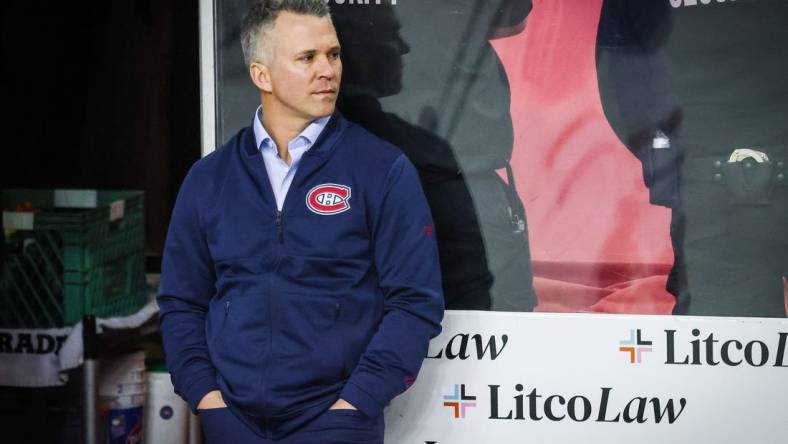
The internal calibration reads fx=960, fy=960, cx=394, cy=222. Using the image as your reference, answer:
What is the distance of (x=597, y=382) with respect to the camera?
306 cm

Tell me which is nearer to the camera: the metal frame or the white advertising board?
the white advertising board

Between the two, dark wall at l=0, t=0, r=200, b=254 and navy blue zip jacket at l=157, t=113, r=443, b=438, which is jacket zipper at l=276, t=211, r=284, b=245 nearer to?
navy blue zip jacket at l=157, t=113, r=443, b=438

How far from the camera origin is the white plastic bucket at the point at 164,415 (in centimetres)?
403

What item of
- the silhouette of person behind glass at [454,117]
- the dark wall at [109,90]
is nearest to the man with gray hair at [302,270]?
the silhouette of person behind glass at [454,117]

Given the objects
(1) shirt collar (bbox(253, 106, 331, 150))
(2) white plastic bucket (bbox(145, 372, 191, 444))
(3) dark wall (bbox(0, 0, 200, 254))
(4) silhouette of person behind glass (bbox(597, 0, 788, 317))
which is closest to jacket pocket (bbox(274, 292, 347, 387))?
(1) shirt collar (bbox(253, 106, 331, 150))

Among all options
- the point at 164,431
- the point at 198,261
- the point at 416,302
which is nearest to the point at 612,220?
the point at 416,302

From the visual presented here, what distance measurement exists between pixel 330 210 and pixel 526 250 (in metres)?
0.79

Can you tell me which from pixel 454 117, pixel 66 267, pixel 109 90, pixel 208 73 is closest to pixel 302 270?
pixel 454 117

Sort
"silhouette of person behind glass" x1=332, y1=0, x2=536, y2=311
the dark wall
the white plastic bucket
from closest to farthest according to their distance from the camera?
"silhouette of person behind glass" x1=332, y1=0, x2=536, y2=311
the white plastic bucket
the dark wall

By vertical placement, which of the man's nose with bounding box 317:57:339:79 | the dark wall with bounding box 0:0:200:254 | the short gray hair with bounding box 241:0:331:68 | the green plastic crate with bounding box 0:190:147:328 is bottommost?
the green plastic crate with bounding box 0:190:147:328

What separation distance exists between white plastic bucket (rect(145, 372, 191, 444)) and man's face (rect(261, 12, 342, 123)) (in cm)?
181

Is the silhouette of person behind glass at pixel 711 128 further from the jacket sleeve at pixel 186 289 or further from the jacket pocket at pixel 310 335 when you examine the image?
the jacket sleeve at pixel 186 289

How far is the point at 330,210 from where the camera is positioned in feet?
8.44

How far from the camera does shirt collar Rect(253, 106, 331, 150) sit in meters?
2.68
